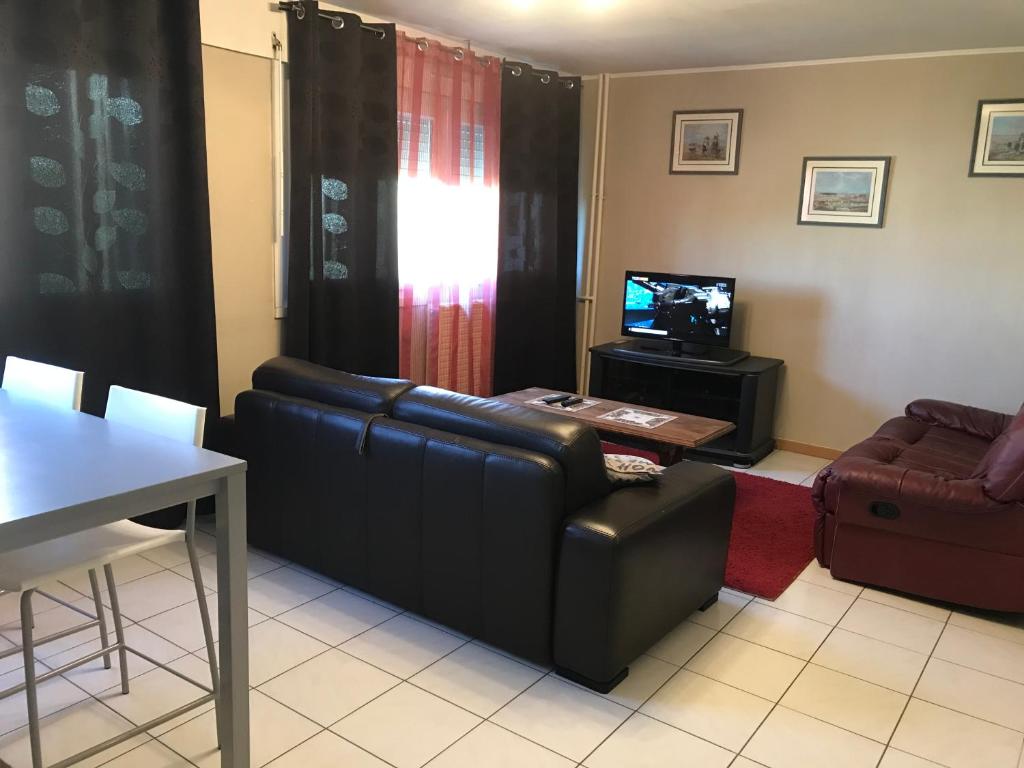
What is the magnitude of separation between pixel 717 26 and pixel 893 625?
296cm

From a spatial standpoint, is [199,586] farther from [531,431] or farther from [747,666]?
[747,666]

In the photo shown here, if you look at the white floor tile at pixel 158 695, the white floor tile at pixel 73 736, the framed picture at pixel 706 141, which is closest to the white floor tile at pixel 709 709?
the white floor tile at pixel 158 695

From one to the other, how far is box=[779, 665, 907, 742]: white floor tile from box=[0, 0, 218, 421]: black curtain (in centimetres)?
262

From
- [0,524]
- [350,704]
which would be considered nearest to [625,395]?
[350,704]

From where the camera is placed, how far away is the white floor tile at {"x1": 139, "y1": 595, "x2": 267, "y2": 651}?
2.62m

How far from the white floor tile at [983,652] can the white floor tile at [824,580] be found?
14.7 inches

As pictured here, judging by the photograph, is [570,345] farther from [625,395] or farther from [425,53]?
[425,53]

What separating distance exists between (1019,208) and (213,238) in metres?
4.17

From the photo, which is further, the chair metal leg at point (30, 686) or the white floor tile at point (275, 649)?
the white floor tile at point (275, 649)

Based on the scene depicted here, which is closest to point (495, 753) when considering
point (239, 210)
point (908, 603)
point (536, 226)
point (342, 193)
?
point (908, 603)

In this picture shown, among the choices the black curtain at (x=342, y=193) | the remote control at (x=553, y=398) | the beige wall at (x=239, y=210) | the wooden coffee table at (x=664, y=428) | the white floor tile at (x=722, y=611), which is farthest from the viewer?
the remote control at (x=553, y=398)

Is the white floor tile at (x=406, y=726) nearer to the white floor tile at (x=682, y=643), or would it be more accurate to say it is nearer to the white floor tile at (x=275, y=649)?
the white floor tile at (x=275, y=649)

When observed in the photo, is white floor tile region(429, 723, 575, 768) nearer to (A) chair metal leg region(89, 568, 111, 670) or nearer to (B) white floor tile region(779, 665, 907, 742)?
(B) white floor tile region(779, 665, 907, 742)

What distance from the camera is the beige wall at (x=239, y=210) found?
11.7 ft
